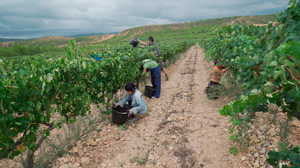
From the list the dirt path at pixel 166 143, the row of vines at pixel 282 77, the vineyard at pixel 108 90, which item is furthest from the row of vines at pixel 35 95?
the row of vines at pixel 282 77

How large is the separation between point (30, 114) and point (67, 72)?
96cm

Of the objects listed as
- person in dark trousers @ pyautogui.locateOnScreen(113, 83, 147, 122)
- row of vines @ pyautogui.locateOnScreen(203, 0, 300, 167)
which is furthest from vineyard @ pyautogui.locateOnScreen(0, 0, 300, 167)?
person in dark trousers @ pyautogui.locateOnScreen(113, 83, 147, 122)

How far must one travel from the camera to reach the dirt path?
2.88 m

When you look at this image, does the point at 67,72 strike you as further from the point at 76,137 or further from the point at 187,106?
the point at 187,106

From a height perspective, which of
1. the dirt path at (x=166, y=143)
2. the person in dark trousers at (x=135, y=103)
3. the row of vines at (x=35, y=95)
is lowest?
the dirt path at (x=166, y=143)

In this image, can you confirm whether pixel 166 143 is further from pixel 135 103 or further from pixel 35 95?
pixel 35 95

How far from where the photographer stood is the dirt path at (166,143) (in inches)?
113

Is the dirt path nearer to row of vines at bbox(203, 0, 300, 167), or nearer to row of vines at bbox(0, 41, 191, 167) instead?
row of vines at bbox(0, 41, 191, 167)

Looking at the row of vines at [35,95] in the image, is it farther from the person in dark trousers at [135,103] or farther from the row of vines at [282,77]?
the row of vines at [282,77]

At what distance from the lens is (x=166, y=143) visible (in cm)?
334

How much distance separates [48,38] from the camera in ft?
363

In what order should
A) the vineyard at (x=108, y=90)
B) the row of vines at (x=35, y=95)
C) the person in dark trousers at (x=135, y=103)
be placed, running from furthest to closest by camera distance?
the person in dark trousers at (x=135, y=103)
the row of vines at (x=35, y=95)
the vineyard at (x=108, y=90)

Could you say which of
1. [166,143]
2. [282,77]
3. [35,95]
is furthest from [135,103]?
[282,77]

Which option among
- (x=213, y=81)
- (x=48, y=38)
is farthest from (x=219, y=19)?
(x=48, y=38)
